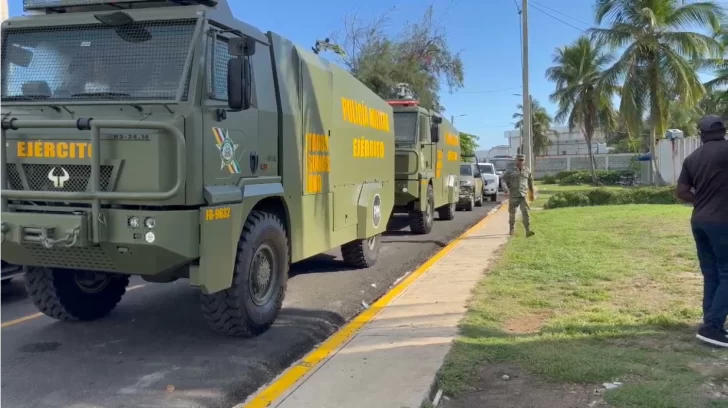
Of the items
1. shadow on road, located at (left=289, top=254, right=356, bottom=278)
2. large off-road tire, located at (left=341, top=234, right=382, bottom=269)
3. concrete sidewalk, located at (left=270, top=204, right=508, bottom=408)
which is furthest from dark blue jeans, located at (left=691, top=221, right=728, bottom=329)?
shadow on road, located at (left=289, top=254, right=356, bottom=278)

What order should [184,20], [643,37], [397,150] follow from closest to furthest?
[184,20] → [397,150] → [643,37]

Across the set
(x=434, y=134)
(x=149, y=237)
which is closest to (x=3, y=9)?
(x=149, y=237)

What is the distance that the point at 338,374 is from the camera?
4824 millimetres

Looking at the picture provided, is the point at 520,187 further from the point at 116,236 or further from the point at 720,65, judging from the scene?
the point at 720,65

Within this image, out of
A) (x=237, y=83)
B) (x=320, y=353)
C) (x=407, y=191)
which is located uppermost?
(x=237, y=83)

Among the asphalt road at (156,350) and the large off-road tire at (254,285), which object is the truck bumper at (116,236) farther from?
the asphalt road at (156,350)

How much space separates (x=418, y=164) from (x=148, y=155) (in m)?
8.63

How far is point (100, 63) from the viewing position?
534 cm

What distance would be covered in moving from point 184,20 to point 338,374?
314cm

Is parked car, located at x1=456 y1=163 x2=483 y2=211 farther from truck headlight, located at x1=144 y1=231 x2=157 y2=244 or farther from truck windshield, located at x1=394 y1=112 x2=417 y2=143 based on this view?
truck headlight, located at x1=144 y1=231 x2=157 y2=244

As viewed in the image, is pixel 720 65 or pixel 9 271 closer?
pixel 9 271

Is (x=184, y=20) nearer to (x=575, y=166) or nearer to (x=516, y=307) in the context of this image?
(x=516, y=307)

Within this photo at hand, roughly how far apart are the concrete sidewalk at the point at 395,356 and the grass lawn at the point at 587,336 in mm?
199

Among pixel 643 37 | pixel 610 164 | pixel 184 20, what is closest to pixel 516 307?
pixel 184 20
